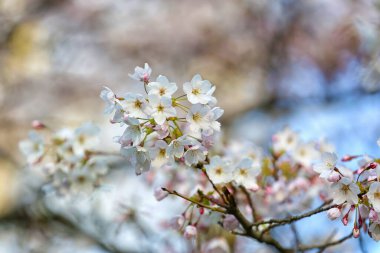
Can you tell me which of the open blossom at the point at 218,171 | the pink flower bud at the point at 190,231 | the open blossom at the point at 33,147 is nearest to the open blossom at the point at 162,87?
the open blossom at the point at 218,171

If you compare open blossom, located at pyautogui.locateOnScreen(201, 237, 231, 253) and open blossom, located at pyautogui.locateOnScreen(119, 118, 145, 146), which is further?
open blossom, located at pyautogui.locateOnScreen(201, 237, 231, 253)

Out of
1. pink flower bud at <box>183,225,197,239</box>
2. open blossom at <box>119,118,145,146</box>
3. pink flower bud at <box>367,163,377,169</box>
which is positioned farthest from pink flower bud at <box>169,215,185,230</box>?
pink flower bud at <box>367,163,377,169</box>

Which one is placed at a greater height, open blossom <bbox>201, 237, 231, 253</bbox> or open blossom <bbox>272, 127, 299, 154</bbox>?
open blossom <bbox>272, 127, 299, 154</bbox>

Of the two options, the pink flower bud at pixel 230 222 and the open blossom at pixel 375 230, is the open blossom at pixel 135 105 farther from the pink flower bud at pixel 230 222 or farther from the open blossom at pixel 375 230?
the open blossom at pixel 375 230

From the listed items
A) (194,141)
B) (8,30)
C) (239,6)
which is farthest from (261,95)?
(194,141)

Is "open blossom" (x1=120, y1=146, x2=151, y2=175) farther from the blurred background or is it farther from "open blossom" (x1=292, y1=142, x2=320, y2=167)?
the blurred background

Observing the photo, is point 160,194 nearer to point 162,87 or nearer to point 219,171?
point 219,171
